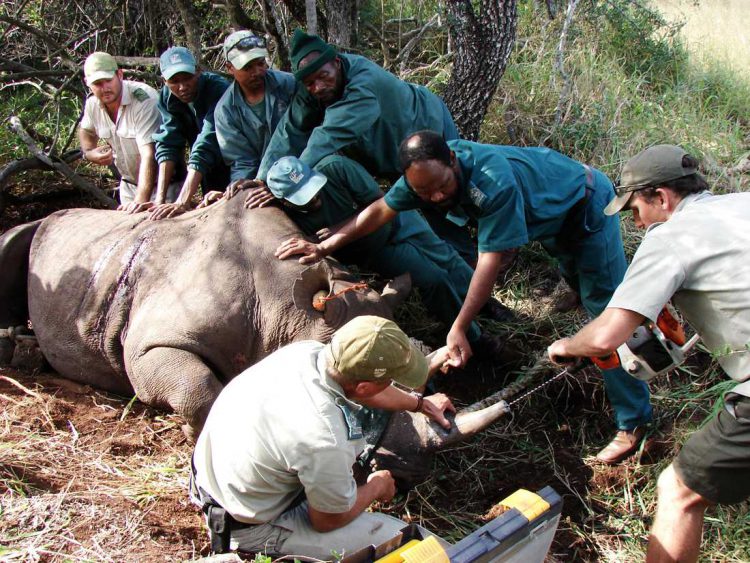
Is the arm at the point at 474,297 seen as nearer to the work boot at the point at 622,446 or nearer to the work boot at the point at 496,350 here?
the work boot at the point at 496,350

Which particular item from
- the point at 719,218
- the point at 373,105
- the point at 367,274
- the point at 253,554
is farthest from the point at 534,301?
the point at 253,554

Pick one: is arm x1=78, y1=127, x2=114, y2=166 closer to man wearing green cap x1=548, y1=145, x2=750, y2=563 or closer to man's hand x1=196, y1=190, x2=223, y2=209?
man's hand x1=196, y1=190, x2=223, y2=209

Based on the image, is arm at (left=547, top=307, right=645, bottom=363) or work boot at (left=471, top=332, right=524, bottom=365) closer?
arm at (left=547, top=307, right=645, bottom=363)

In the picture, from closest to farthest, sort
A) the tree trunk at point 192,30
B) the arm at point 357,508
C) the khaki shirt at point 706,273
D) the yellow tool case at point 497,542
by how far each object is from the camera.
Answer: the yellow tool case at point 497,542 → the khaki shirt at point 706,273 → the arm at point 357,508 → the tree trunk at point 192,30

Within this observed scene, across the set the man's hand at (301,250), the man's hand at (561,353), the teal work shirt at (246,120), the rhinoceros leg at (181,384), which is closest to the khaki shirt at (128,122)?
the teal work shirt at (246,120)

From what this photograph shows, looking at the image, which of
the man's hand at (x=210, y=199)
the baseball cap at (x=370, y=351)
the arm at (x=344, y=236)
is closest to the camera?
the baseball cap at (x=370, y=351)

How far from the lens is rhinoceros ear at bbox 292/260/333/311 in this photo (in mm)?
4520

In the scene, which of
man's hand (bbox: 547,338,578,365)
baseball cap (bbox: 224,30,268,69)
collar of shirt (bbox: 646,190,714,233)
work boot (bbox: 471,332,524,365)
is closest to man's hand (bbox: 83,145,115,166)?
baseball cap (bbox: 224,30,268,69)

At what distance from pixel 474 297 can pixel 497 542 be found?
1589 millimetres

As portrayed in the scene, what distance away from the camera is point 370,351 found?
2.95 metres

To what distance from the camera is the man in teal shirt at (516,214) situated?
4.19 meters

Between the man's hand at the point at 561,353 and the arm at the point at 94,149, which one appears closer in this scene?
the man's hand at the point at 561,353

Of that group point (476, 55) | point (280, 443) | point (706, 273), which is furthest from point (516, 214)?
point (476, 55)

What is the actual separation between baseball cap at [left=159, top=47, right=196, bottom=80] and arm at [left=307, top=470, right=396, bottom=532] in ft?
12.5
